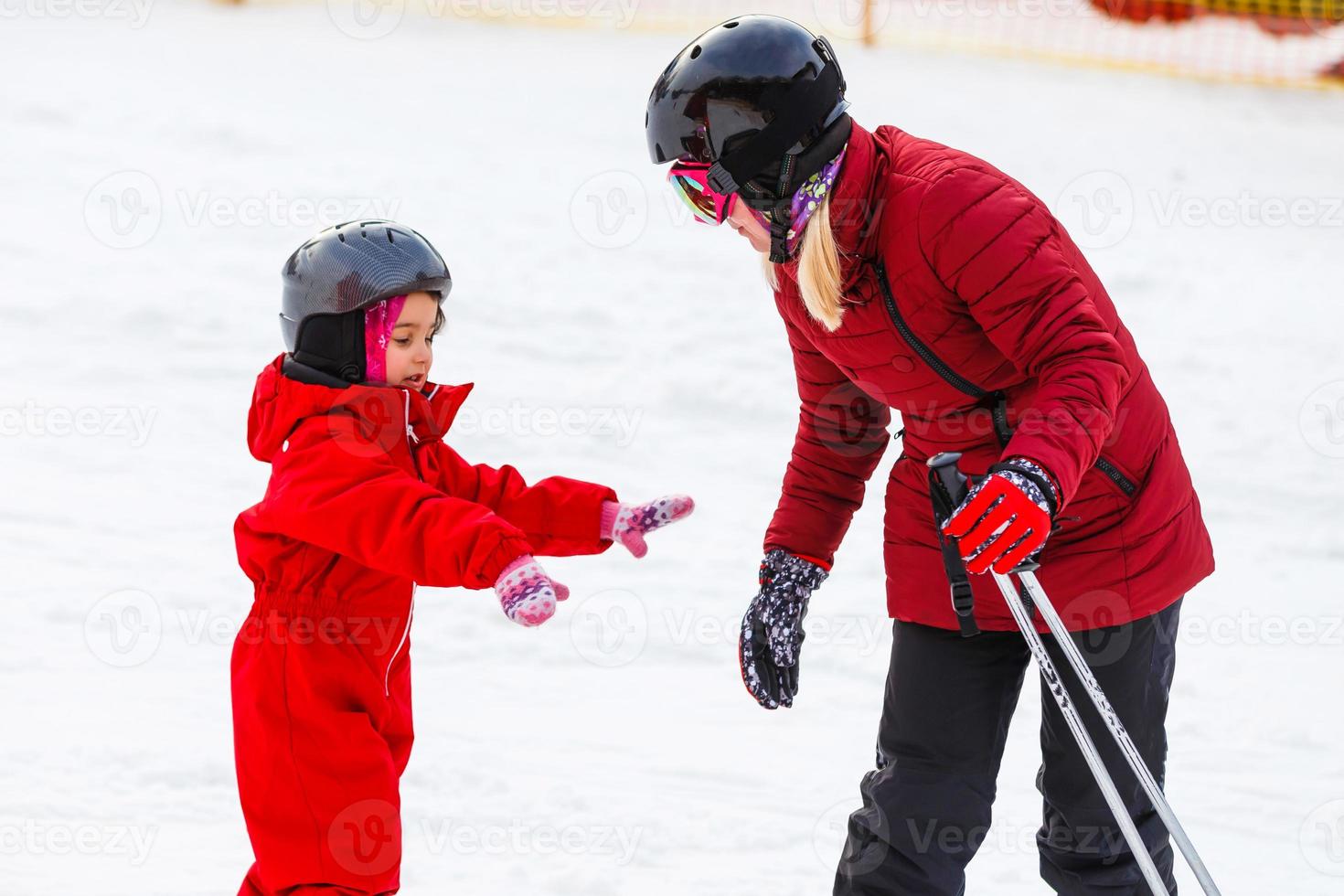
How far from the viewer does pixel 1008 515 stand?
2.16 metres

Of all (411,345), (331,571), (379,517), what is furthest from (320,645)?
(411,345)

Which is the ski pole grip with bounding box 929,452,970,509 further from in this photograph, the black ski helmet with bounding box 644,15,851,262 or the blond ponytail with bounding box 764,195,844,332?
the black ski helmet with bounding box 644,15,851,262

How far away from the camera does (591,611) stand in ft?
16.9

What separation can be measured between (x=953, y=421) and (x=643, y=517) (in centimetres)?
60

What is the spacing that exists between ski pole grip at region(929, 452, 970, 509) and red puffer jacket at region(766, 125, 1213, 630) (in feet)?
0.32

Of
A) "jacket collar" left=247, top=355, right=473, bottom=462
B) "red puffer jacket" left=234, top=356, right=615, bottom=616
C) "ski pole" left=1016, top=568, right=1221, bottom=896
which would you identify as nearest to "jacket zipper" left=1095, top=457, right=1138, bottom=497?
"ski pole" left=1016, top=568, right=1221, bottom=896

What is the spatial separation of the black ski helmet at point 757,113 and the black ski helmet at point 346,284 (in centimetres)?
50

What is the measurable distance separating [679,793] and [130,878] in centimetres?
145

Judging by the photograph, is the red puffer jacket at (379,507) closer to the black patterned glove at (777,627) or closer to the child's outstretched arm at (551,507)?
the child's outstretched arm at (551,507)

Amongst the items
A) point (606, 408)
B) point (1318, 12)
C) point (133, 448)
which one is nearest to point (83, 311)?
point (133, 448)

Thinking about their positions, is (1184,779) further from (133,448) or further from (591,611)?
(133,448)

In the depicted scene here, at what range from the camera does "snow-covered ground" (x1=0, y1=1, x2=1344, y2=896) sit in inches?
151

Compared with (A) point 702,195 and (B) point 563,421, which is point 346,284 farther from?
(B) point 563,421

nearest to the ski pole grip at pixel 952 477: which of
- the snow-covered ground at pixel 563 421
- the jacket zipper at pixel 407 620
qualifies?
the jacket zipper at pixel 407 620
